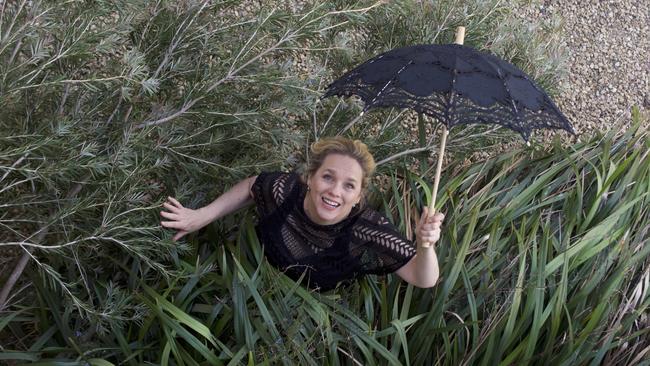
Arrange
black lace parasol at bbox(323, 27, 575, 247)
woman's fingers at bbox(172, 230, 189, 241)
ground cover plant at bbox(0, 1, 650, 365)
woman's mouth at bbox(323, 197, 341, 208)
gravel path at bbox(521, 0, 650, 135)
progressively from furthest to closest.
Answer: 1. gravel path at bbox(521, 0, 650, 135)
2. woman's fingers at bbox(172, 230, 189, 241)
3. woman's mouth at bbox(323, 197, 341, 208)
4. ground cover plant at bbox(0, 1, 650, 365)
5. black lace parasol at bbox(323, 27, 575, 247)

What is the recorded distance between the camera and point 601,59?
5.32m

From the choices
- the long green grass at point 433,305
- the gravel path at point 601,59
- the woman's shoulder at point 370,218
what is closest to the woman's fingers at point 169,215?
the long green grass at point 433,305

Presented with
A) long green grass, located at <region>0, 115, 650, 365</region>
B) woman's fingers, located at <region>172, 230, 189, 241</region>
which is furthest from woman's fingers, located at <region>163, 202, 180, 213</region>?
long green grass, located at <region>0, 115, 650, 365</region>

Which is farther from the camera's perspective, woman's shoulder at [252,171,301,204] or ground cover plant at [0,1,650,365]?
woman's shoulder at [252,171,301,204]

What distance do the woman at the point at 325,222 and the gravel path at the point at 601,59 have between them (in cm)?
294

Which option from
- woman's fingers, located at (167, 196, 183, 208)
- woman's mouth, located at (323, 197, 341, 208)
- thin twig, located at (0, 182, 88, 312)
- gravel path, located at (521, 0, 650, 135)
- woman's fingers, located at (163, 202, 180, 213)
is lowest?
thin twig, located at (0, 182, 88, 312)

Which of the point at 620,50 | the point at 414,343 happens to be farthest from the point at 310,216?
the point at 620,50

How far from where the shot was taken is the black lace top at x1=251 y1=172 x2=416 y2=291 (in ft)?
8.41

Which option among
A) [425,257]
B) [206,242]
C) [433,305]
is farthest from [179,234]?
[433,305]

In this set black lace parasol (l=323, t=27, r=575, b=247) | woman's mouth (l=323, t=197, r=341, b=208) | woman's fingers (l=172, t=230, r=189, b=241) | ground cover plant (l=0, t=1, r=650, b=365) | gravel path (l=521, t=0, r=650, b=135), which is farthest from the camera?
gravel path (l=521, t=0, r=650, b=135)

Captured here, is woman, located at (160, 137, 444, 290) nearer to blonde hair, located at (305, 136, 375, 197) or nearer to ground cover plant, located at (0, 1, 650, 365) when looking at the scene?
blonde hair, located at (305, 136, 375, 197)

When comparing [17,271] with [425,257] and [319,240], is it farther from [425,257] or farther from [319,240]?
[425,257]

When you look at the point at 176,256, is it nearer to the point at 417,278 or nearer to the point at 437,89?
the point at 417,278

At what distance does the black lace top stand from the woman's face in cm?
12
